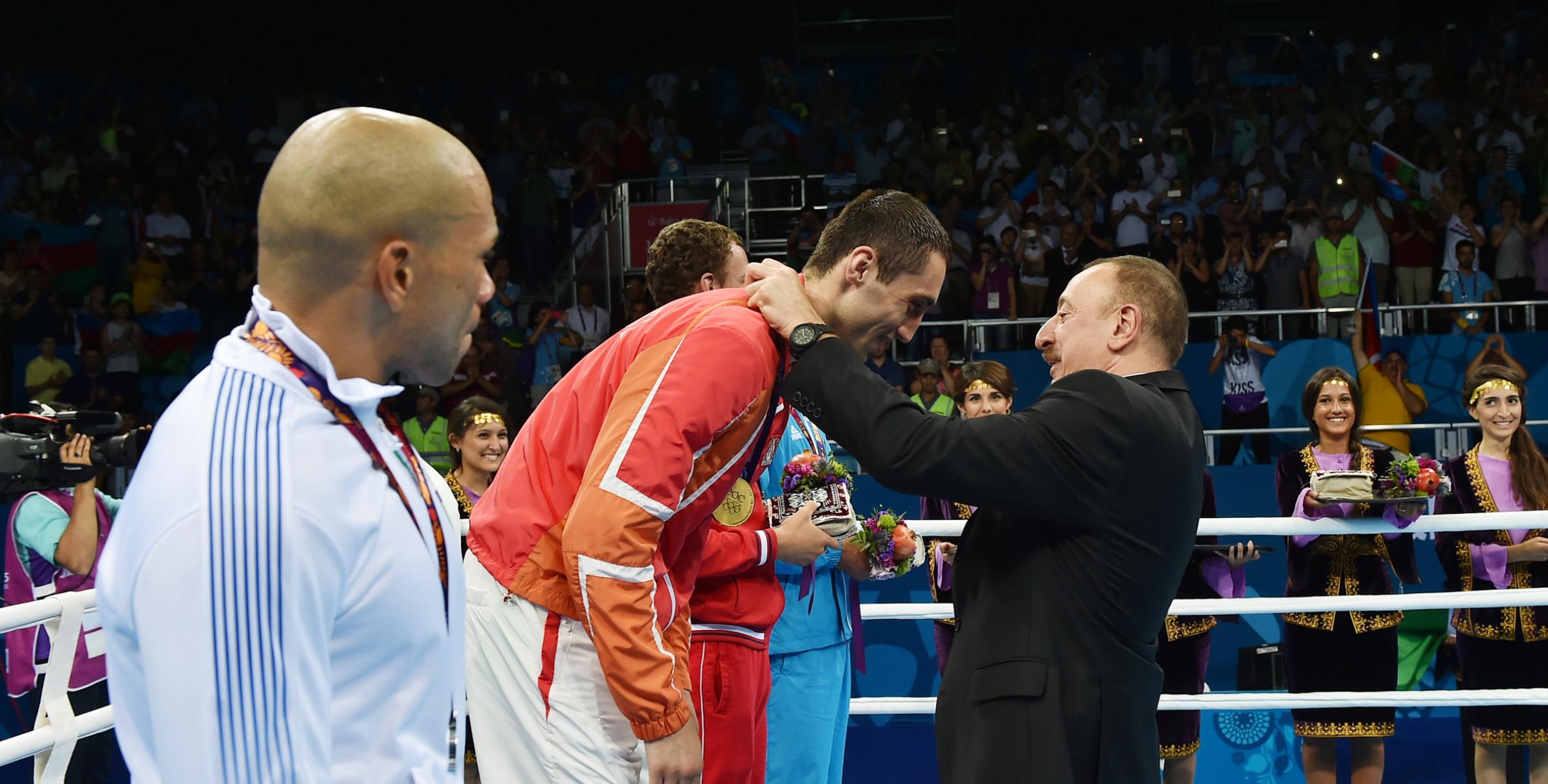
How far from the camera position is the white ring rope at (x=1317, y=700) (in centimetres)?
452

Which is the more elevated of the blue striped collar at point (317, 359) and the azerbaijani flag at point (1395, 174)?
the azerbaijani flag at point (1395, 174)

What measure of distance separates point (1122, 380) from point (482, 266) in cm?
144

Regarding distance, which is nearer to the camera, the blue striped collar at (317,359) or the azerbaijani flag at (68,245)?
the blue striped collar at (317,359)

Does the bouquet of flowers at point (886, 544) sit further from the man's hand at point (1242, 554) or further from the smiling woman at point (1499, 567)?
the smiling woman at point (1499, 567)

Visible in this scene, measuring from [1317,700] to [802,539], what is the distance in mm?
2379

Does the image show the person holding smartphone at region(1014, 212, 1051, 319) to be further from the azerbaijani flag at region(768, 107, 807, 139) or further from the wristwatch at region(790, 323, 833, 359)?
the wristwatch at region(790, 323, 833, 359)

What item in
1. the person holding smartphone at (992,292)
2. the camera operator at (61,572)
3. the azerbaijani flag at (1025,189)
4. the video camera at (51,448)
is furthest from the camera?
the azerbaijani flag at (1025,189)

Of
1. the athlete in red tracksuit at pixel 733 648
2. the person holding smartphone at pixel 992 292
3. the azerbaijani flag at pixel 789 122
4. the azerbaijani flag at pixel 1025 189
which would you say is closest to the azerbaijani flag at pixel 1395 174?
the azerbaijani flag at pixel 1025 189

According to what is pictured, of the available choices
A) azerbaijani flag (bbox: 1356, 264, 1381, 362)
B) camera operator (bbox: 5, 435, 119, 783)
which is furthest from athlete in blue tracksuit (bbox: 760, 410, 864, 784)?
azerbaijani flag (bbox: 1356, 264, 1381, 362)

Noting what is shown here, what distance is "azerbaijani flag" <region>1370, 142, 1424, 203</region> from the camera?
11.3m

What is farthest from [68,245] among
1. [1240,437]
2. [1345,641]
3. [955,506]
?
[1345,641]

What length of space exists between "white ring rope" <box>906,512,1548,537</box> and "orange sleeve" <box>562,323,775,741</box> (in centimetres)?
221

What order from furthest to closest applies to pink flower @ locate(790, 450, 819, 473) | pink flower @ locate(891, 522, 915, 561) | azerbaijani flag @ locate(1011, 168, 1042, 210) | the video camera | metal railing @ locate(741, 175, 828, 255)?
azerbaijani flag @ locate(1011, 168, 1042, 210) → metal railing @ locate(741, 175, 828, 255) → pink flower @ locate(891, 522, 915, 561) → pink flower @ locate(790, 450, 819, 473) → the video camera

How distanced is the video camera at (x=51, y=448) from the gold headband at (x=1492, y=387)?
5.13 m
